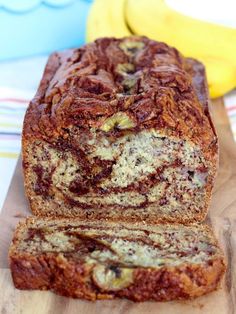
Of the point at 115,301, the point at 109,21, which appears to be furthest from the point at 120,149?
the point at 109,21

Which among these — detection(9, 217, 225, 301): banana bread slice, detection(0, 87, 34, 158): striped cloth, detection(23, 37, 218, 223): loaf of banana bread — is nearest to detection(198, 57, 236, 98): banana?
detection(23, 37, 218, 223): loaf of banana bread

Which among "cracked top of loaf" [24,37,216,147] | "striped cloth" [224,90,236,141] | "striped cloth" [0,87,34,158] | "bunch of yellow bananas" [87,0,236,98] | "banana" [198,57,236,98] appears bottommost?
"striped cloth" [0,87,34,158]

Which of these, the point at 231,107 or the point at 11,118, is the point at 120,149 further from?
the point at 231,107

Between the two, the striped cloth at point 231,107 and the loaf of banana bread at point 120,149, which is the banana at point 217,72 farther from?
the loaf of banana bread at point 120,149

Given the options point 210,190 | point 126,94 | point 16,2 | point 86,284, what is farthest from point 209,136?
point 16,2

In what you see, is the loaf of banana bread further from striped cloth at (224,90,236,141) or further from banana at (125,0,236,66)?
banana at (125,0,236,66)

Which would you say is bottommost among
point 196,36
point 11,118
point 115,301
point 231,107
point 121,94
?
point 11,118

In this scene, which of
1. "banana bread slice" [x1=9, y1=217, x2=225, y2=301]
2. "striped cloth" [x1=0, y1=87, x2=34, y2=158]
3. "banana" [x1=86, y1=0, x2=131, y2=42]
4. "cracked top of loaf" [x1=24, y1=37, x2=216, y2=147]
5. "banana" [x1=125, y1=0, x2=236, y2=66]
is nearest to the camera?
"banana bread slice" [x1=9, y1=217, x2=225, y2=301]

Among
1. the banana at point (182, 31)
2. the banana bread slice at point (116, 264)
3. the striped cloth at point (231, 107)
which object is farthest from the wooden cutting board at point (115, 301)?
the banana at point (182, 31)
